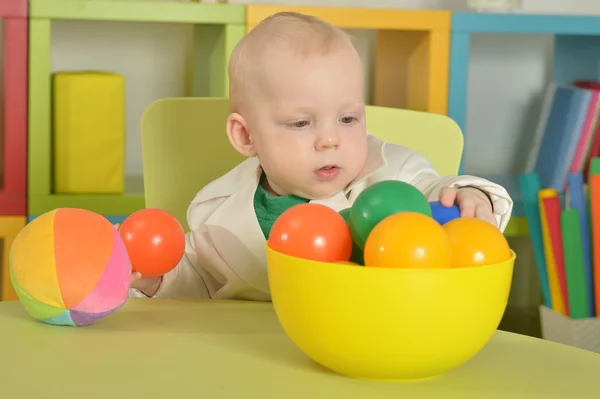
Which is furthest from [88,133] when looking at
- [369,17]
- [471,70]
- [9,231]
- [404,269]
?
[404,269]

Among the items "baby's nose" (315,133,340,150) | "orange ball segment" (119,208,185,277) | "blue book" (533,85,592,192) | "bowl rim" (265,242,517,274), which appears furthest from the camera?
"blue book" (533,85,592,192)

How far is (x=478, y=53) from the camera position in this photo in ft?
8.81

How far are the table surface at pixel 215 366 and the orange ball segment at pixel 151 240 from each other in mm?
81

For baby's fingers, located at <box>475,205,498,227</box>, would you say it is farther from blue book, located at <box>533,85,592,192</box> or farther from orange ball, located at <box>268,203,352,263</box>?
blue book, located at <box>533,85,592,192</box>

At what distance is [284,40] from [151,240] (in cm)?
31

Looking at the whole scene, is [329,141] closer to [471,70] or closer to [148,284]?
[148,284]

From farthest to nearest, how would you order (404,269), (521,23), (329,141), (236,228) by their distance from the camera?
(521,23) < (236,228) < (329,141) < (404,269)

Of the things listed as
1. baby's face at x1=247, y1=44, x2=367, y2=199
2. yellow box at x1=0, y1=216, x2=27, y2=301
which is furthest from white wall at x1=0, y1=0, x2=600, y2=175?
baby's face at x1=247, y1=44, x2=367, y2=199

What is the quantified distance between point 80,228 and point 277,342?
20 cm

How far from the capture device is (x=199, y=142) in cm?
145

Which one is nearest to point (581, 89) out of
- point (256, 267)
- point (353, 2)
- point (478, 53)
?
point (478, 53)

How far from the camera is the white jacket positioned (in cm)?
118

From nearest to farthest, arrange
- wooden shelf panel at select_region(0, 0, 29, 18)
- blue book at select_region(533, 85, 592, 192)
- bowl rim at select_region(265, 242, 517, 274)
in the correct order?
bowl rim at select_region(265, 242, 517, 274) < wooden shelf panel at select_region(0, 0, 29, 18) < blue book at select_region(533, 85, 592, 192)

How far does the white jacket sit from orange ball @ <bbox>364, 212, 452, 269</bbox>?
0.44 m
